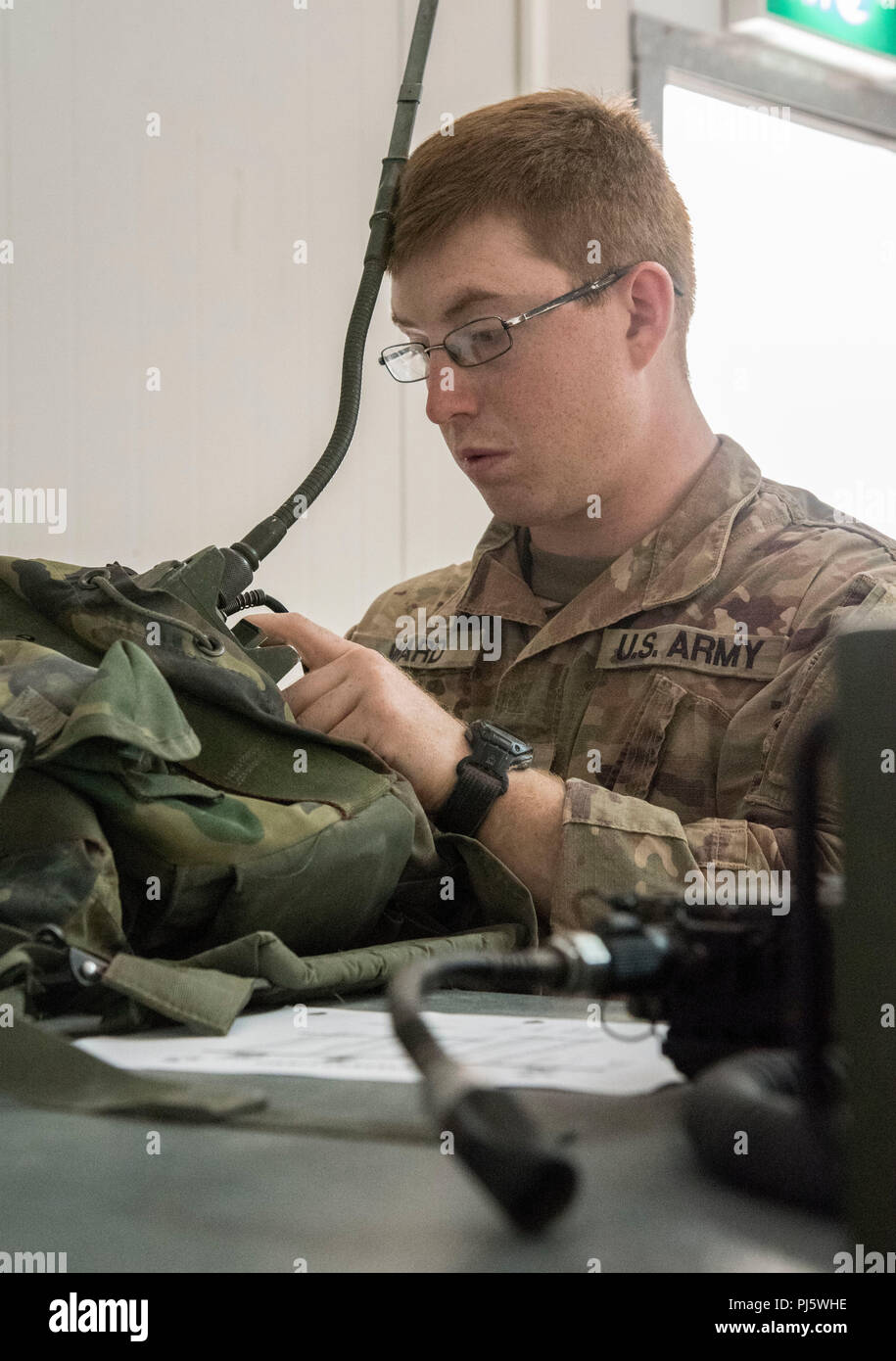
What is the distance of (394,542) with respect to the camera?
223cm

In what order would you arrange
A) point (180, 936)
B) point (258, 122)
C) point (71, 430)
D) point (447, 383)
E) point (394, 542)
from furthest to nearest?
point (394, 542) → point (258, 122) → point (71, 430) → point (447, 383) → point (180, 936)

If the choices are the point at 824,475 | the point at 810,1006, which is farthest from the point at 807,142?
the point at 810,1006

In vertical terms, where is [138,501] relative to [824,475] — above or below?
below

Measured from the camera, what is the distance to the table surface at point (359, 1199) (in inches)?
12.6

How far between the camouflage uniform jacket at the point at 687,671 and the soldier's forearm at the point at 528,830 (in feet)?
0.04

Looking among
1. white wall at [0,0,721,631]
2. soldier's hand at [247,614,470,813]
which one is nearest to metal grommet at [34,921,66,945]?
soldier's hand at [247,614,470,813]

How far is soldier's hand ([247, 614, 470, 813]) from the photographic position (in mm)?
962

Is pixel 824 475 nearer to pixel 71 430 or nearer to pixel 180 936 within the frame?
pixel 71 430

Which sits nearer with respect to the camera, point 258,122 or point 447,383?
point 447,383

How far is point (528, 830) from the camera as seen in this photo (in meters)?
0.96

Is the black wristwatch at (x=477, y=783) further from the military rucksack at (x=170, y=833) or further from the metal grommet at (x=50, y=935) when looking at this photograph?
the metal grommet at (x=50, y=935)

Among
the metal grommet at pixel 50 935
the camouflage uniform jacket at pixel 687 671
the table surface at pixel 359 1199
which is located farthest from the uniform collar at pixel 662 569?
the table surface at pixel 359 1199

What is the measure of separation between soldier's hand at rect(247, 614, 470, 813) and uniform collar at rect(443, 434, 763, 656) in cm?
33

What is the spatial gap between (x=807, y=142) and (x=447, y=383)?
1991 mm
